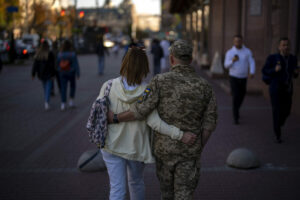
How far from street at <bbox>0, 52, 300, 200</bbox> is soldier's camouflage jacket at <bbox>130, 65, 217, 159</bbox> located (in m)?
1.66

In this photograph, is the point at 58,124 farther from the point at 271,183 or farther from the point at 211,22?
the point at 211,22

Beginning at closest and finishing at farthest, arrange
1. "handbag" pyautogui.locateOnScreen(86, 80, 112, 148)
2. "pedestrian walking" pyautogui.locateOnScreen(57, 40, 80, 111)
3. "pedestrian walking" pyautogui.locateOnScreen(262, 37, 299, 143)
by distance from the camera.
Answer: "handbag" pyautogui.locateOnScreen(86, 80, 112, 148) → "pedestrian walking" pyautogui.locateOnScreen(262, 37, 299, 143) → "pedestrian walking" pyautogui.locateOnScreen(57, 40, 80, 111)

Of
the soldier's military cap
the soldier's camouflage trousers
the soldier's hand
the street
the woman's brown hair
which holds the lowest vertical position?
the street

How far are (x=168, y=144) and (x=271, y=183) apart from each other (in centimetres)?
242

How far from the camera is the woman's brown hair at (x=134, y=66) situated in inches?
134

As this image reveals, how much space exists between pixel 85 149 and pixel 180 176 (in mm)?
3953

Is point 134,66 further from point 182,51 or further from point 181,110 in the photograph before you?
point 181,110

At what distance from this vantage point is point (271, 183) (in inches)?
201

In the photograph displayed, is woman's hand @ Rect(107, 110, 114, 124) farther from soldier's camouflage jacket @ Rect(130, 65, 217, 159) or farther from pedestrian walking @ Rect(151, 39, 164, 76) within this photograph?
pedestrian walking @ Rect(151, 39, 164, 76)

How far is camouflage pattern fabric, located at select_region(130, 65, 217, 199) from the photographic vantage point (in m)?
3.18

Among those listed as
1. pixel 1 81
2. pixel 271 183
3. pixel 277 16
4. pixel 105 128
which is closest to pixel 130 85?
pixel 105 128

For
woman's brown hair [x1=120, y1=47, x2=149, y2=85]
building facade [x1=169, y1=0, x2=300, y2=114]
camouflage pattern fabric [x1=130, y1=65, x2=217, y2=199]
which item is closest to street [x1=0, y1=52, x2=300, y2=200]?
camouflage pattern fabric [x1=130, y1=65, x2=217, y2=199]

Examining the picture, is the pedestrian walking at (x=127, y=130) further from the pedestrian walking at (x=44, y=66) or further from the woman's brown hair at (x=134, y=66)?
the pedestrian walking at (x=44, y=66)

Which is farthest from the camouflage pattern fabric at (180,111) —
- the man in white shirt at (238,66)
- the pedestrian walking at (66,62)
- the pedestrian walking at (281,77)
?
the pedestrian walking at (66,62)
